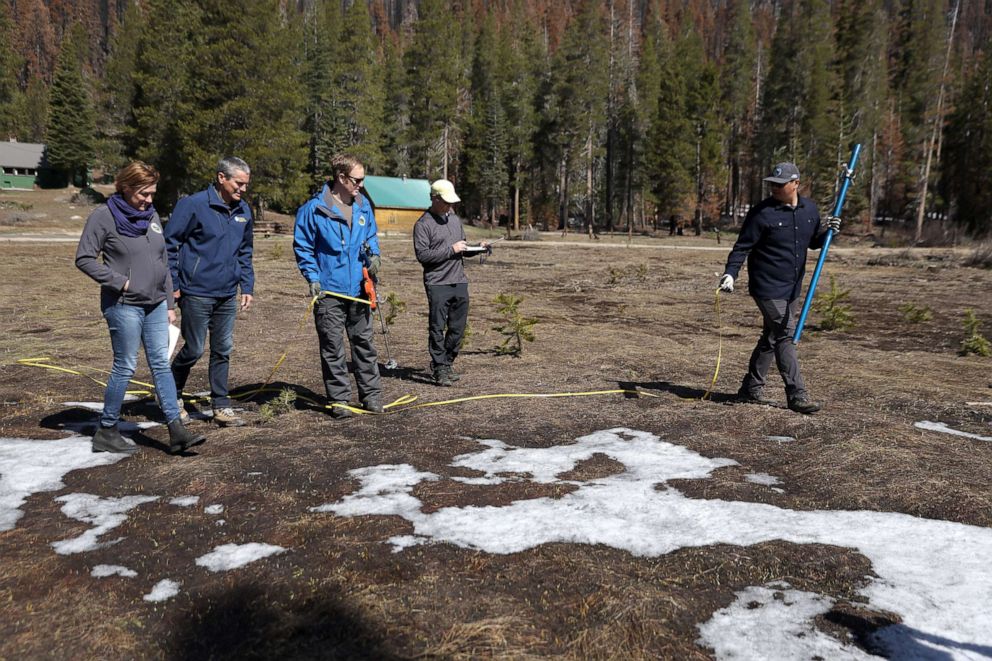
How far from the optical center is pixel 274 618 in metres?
2.75

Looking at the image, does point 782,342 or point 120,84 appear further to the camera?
point 120,84

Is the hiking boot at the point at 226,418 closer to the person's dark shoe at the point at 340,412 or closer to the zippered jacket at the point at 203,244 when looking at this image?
the person's dark shoe at the point at 340,412

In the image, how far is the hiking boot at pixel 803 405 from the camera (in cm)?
603

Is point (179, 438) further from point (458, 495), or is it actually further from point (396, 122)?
point (396, 122)

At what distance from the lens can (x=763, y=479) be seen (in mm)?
4480

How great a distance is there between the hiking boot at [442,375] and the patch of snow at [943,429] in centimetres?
431

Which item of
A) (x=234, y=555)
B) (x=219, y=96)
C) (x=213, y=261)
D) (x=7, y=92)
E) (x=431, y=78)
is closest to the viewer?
(x=234, y=555)

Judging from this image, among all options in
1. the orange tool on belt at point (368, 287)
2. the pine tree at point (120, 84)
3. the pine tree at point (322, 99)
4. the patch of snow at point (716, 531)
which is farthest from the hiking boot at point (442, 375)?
the pine tree at point (120, 84)

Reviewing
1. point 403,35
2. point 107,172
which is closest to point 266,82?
point 107,172

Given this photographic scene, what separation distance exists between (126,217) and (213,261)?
844mm

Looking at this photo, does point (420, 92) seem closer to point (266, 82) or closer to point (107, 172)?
point (266, 82)

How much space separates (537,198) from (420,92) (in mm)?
15873

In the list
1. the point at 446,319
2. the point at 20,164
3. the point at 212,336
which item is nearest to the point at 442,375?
the point at 446,319

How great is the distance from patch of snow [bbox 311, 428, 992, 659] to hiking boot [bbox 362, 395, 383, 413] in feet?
4.87
